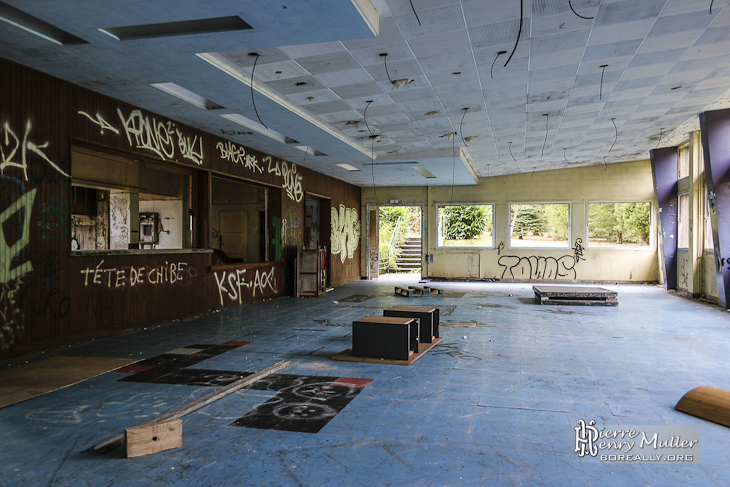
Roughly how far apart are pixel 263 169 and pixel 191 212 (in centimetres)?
246

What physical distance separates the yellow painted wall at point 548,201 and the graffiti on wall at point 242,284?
24.2ft

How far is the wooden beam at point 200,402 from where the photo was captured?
2.96m

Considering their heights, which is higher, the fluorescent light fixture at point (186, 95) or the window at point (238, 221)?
the fluorescent light fixture at point (186, 95)

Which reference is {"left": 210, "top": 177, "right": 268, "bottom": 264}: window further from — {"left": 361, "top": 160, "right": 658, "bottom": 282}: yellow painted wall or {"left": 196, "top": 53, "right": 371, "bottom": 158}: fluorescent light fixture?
{"left": 361, "top": 160, "right": 658, "bottom": 282}: yellow painted wall

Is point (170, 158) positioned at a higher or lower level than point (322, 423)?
higher

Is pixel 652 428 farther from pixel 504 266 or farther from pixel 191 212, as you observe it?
pixel 504 266

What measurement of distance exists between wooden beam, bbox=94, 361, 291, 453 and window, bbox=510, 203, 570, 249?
41.0 feet

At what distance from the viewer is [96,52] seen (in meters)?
5.04

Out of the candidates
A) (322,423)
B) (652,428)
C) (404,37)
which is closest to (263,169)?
(404,37)

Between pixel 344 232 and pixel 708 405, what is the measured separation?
501 inches

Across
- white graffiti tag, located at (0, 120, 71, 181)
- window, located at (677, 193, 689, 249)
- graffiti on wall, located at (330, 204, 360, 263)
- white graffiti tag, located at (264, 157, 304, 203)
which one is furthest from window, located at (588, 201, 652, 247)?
white graffiti tag, located at (0, 120, 71, 181)

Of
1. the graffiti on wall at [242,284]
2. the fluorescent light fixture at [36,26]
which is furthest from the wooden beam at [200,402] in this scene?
the graffiti on wall at [242,284]

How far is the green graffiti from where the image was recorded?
446 inches

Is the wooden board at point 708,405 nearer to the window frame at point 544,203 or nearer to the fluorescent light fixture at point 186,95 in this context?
the fluorescent light fixture at point 186,95
